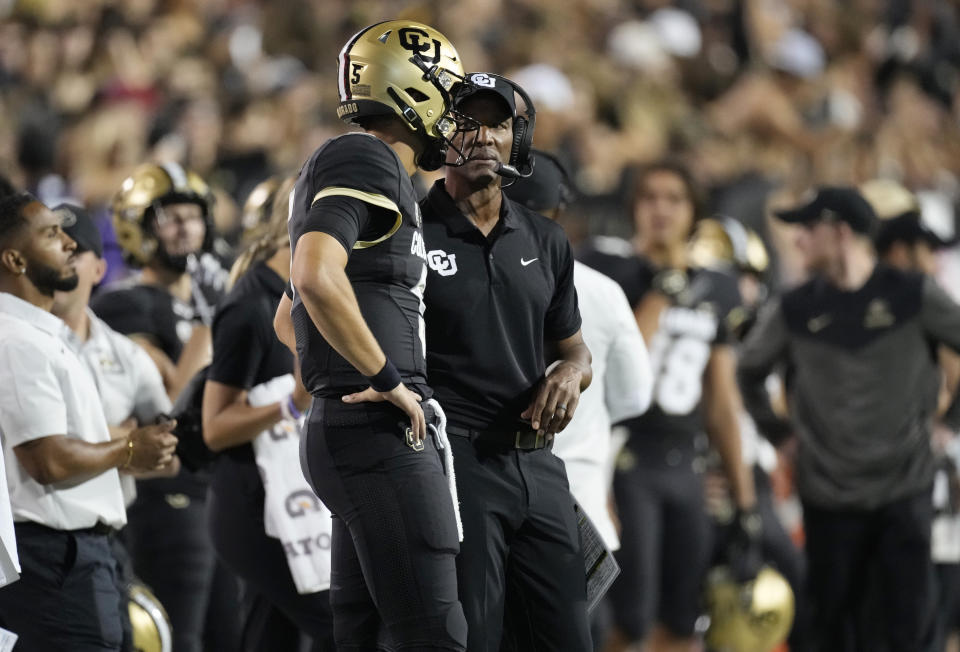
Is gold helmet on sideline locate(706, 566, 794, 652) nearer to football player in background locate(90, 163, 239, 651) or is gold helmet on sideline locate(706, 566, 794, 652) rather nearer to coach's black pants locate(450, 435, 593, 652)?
football player in background locate(90, 163, 239, 651)

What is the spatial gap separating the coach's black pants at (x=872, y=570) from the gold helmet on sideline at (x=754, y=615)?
271 mm

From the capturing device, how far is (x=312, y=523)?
5.59m

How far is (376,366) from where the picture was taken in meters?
4.14

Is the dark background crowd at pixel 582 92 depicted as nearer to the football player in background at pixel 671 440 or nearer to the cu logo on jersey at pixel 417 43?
the football player in background at pixel 671 440

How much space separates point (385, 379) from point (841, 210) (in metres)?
4.08

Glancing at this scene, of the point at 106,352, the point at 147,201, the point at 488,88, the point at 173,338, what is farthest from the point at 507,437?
the point at 147,201

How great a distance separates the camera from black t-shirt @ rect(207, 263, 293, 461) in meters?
5.65

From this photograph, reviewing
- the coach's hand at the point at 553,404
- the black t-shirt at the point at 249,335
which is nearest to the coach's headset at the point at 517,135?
the coach's hand at the point at 553,404

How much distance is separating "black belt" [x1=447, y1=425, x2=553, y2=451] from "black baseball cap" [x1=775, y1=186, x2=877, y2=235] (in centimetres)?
333

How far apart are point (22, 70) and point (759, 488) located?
7.35 meters

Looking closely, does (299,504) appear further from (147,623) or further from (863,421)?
(863,421)

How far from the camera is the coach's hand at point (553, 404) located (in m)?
4.66

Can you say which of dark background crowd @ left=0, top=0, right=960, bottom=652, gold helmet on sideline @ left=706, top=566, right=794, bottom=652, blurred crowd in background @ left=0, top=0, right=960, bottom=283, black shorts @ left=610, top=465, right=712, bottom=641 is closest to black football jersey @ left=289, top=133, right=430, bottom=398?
black shorts @ left=610, top=465, right=712, bottom=641

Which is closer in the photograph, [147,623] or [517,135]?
[517,135]
